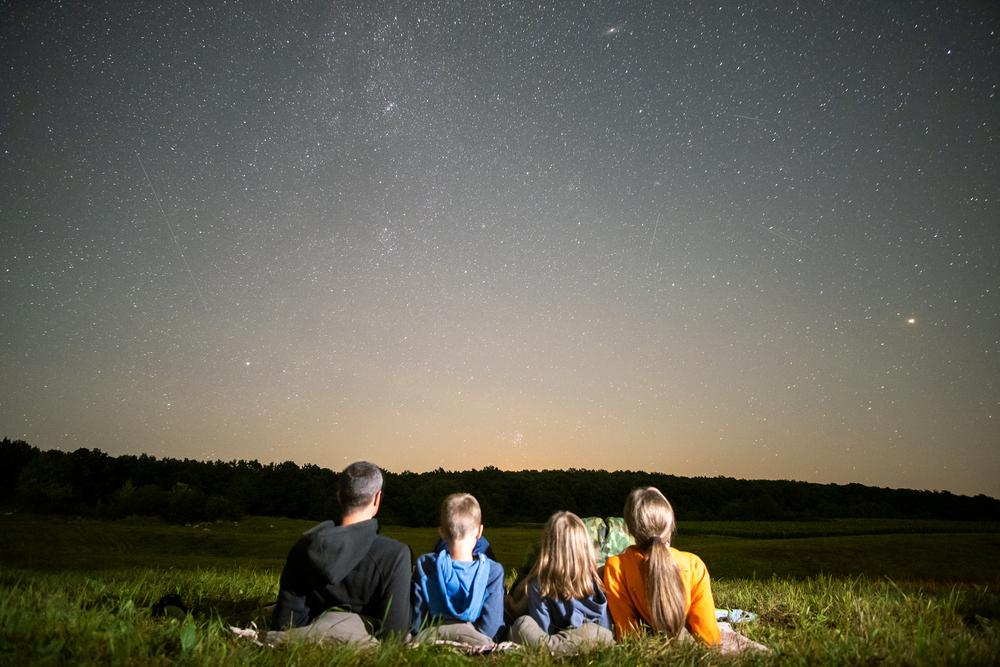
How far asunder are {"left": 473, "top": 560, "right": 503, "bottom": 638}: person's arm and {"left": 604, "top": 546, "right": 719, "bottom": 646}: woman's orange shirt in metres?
1.02

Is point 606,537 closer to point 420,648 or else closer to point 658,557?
point 658,557

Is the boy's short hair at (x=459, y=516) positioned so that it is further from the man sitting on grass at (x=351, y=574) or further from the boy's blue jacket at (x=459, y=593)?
the man sitting on grass at (x=351, y=574)

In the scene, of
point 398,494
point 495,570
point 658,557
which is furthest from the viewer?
point 398,494

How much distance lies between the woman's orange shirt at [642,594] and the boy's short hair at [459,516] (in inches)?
55.3

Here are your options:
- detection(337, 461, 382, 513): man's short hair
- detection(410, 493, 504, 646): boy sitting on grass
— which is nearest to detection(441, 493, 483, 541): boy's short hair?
detection(410, 493, 504, 646): boy sitting on grass

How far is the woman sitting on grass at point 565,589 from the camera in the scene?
5098 mm

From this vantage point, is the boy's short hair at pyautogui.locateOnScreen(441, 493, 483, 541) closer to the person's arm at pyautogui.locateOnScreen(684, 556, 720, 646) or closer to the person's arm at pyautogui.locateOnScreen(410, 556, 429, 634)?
the person's arm at pyautogui.locateOnScreen(410, 556, 429, 634)

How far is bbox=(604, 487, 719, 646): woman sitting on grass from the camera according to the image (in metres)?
4.80

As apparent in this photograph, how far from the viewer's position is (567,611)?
203 inches

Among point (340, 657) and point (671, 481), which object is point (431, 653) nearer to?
point (340, 657)

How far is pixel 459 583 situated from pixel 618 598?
1496mm

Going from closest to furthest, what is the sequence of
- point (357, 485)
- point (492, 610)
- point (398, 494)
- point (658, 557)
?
1. point (357, 485)
2. point (658, 557)
3. point (492, 610)
4. point (398, 494)

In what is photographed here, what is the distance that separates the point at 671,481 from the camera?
7306 centimetres

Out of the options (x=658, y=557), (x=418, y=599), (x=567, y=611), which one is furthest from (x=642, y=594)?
(x=418, y=599)
